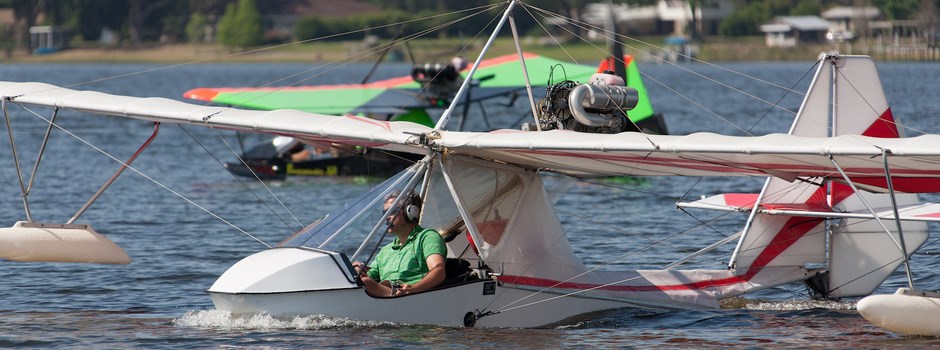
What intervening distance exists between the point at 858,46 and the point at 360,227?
108m

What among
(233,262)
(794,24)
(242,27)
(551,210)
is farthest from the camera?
(242,27)

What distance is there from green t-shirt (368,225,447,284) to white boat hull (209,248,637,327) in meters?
0.22

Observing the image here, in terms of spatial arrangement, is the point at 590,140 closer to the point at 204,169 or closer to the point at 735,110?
the point at 204,169

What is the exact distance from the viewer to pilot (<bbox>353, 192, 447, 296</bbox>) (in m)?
10.9

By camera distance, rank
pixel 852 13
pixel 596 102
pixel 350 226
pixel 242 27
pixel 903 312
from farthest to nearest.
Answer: pixel 242 27 < pixel 852 13 < pixel 596 102 < pixel 350 226 < pixel 903 312

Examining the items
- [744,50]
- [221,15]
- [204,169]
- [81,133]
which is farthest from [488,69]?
[221,15]

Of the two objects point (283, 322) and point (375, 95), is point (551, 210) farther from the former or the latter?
point (375, 95)

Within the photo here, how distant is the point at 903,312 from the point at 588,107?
298 centimetres

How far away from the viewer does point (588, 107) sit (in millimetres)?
11539

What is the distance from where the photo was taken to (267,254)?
35.2ft

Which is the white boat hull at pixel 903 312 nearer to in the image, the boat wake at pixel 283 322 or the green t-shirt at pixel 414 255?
the green t-shirt at pixel 414 255

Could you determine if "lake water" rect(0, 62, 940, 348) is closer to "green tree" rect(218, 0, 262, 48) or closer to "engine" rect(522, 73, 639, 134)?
"engine" rect(522, 73, 639, 134)

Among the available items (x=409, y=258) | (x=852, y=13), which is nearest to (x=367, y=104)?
(x=409, y=258)

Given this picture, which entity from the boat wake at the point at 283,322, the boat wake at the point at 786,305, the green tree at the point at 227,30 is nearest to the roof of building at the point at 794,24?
the green tree at the point at 227,30
